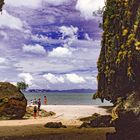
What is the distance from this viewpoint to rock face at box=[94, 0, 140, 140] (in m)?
36.9

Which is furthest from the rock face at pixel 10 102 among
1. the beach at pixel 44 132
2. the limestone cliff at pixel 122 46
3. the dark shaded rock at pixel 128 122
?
the dark shaded rock at pixel 128 122

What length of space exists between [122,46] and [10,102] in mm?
15935

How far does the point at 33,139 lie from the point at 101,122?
40.8 feet

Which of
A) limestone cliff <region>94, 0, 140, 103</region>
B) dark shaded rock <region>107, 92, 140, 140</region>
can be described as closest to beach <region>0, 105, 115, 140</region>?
dark shaded rock <region>107, 92, 140, 140</region>

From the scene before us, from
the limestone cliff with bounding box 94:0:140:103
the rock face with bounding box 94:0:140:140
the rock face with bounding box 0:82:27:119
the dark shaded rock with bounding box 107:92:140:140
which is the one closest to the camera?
the dark shaded rock with bounding box 107:92:140:140

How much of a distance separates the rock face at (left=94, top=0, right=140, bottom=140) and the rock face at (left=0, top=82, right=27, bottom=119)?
11706 millimetres

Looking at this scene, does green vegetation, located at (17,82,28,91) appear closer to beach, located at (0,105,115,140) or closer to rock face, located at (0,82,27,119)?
rock face, located at (0,82,27,119)

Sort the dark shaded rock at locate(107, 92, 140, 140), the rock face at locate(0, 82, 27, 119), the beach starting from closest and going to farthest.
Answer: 1. the dark shaded rock at locate(107, 92, 140, 140)
2. the beach
3. the rock face at locate(0, 82, 27, 119)

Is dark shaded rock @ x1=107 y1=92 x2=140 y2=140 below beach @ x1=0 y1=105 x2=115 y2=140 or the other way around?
the other way around

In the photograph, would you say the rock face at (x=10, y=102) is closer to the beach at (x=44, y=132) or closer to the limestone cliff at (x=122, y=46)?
the beach at (x=44, y=132)

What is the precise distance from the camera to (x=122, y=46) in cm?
5206

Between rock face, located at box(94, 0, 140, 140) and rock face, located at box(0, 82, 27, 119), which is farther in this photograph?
rock face, located at box(0, 82, 27, 119)

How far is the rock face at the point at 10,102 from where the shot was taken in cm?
5750

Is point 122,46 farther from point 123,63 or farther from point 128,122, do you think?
point 128,122
